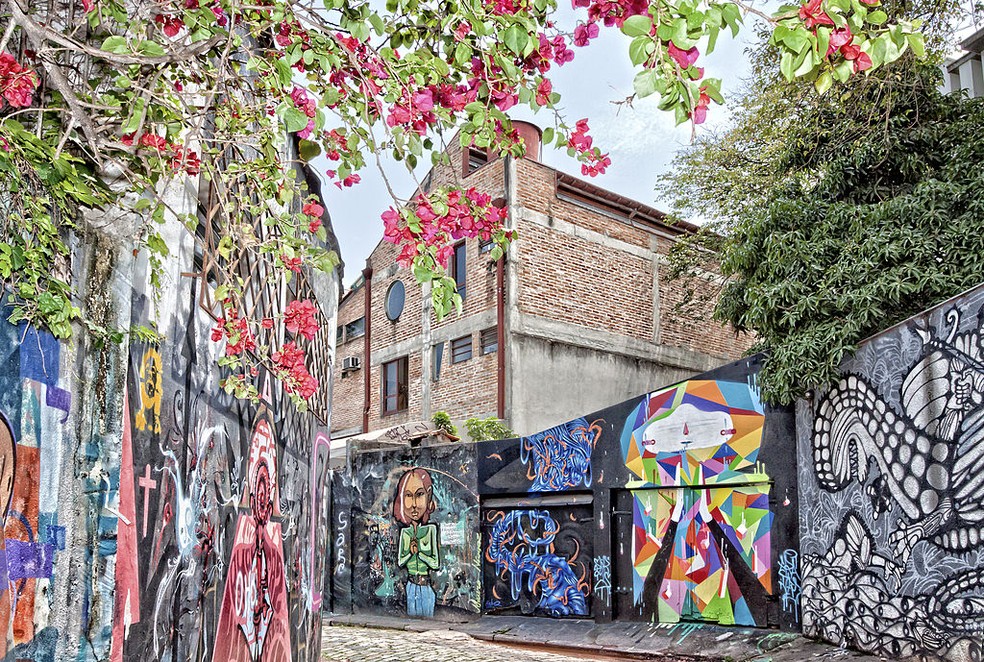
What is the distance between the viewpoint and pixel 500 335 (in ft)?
59.9

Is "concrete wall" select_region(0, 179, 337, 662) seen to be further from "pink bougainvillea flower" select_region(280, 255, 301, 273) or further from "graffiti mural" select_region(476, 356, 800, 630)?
"graffiti mural" select_region(476, 356, 800, 630)

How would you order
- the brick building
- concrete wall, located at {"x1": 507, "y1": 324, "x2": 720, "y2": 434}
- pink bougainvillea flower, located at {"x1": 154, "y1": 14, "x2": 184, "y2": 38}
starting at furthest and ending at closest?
the brick building, concrete wall, located at {"x1": 507, "y1": 324, "x2": 720, "y2": 434}, pink bougainvillea flower, located at {"x1": 154, "y1": 14, "x2": 184, "y2": 38}

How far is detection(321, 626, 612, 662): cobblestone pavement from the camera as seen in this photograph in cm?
1131

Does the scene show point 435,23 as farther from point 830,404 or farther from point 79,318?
point 830,404

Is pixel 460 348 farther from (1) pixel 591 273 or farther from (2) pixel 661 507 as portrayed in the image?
(2) pixel 661 507

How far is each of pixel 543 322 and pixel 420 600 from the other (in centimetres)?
624

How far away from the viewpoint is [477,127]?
3.59 m

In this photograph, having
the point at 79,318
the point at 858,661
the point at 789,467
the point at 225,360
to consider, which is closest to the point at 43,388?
the point at 79,318

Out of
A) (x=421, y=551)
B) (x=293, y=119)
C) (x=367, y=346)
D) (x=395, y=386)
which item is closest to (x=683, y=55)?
(x=293, y=119)

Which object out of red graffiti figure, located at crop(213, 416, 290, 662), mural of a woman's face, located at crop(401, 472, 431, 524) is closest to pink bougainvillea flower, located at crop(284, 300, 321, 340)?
red graffiti figure, located at crop(213, 416, 290, 662)

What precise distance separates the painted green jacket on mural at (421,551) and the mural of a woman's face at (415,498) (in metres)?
0.23

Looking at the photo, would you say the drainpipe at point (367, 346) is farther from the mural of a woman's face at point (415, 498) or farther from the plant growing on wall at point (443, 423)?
the mural of a woman's face at point (415, 498)

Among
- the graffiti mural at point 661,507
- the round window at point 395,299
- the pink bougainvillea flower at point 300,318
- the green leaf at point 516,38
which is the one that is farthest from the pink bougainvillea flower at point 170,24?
the round window at point 395,299

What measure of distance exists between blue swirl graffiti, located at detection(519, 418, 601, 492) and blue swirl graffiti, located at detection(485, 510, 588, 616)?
0.56 meters
